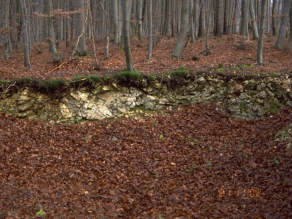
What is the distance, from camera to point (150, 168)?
27.2 ft

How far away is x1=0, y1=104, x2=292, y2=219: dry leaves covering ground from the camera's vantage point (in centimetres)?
611

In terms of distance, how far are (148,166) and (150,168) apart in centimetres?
13

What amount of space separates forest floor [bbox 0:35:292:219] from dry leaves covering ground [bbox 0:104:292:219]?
0.09 ft

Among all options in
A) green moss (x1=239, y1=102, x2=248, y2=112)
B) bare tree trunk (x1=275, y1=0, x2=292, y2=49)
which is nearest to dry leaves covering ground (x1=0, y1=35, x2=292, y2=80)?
bare tree trunk (x1=275, y1=0, x2=292, y2=49)

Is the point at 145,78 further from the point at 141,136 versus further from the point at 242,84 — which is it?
the point at 242,84

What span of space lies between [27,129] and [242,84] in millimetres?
9272

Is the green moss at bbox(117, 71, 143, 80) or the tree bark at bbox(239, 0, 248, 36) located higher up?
the tree bark at bbox(239, 0, 248, 36)

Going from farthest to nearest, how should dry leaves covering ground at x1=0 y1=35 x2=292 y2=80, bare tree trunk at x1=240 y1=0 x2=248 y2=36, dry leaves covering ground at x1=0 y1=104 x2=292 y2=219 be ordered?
1. bare tree trunk at x1=240 y1=0 x2=248 y2=36
2. dry leaves covering ground at x1=0 y1=35 x2=292 y2=80
3. dry leaves covering ground at x1=0 y1=104 x2=292 y2=219

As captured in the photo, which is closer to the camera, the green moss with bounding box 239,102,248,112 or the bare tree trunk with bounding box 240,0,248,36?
the green moss with bounding box 239,102,248,112
